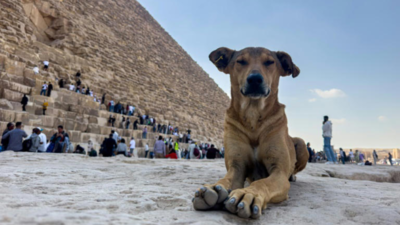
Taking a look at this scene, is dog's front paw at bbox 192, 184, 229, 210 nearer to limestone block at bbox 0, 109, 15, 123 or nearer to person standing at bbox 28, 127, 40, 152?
person standing at bbox 28, 127, 40, 152

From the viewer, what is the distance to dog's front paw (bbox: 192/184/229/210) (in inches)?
43.3

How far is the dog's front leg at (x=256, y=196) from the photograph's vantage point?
1.07m

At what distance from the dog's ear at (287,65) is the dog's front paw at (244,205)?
1260mm

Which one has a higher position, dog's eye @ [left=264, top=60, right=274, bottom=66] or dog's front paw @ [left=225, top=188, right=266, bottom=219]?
dog's eye @ [left=264, top=60, right=274, bottom=66]

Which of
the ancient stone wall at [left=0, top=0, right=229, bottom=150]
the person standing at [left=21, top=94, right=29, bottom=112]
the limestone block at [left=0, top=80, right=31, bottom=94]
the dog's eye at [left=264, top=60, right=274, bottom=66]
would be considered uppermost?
the ancient stone wall at [left=0, top=0, right=229, bottom=150]

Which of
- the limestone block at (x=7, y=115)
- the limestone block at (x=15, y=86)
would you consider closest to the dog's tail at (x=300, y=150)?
the limestone block at (x=7, y=115)

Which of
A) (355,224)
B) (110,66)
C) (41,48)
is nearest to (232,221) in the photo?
(355,224)

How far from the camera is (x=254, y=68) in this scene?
173cm

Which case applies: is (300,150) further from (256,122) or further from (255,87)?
(255,87)

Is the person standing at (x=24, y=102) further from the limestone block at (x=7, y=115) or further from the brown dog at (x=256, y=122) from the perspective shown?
the brown dog at (x=256, y=122)

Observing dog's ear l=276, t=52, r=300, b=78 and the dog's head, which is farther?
dog's ear l=276, t=52, r=300, b=78

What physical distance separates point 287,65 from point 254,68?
477mm

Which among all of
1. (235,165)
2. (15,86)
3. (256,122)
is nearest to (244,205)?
(235,165)

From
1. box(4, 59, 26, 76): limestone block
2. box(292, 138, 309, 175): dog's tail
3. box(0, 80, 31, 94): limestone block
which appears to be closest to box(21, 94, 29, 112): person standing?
box(0, 80, 31, 94): limestone block
